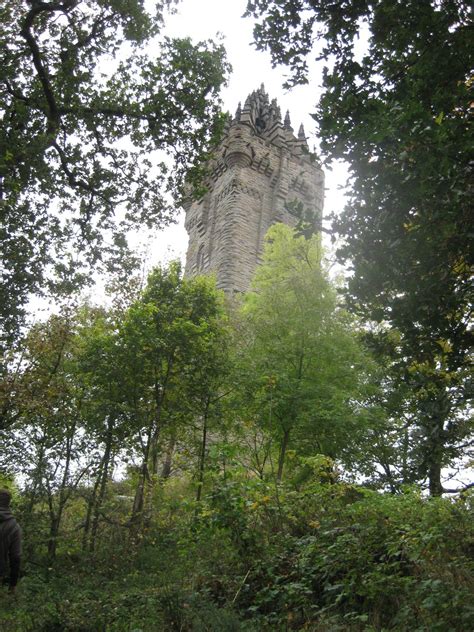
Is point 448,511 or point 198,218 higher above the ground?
point 198,218

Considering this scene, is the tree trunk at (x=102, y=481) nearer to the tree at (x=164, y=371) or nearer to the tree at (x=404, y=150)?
the tree at (x=164, y=371)

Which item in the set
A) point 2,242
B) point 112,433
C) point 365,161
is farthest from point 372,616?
point 2,242

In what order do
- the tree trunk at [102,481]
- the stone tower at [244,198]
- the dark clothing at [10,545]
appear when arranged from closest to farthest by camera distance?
the dark clothing at [10,545]
the tree trunk at [102,481]
the stone tower at [244,198]

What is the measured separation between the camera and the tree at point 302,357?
1266 cm

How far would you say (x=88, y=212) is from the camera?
38.9 ft

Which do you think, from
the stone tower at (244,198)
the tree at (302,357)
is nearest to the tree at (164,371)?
the tree at (302,357)

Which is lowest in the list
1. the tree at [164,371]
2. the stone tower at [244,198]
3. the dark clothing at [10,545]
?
the dark clothing at [10,545]

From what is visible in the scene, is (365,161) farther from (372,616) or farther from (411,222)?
(372,616)

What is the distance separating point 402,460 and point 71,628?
12.6m

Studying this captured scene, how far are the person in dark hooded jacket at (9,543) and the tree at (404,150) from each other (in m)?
5.05

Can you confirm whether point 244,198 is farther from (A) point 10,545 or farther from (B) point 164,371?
(A) point 10,545

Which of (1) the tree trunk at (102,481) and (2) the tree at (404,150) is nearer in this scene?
(2) the tree at (404,150)

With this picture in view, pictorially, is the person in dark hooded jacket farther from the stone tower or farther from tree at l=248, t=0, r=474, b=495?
the stone tower

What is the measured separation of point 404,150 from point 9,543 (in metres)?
6.49
